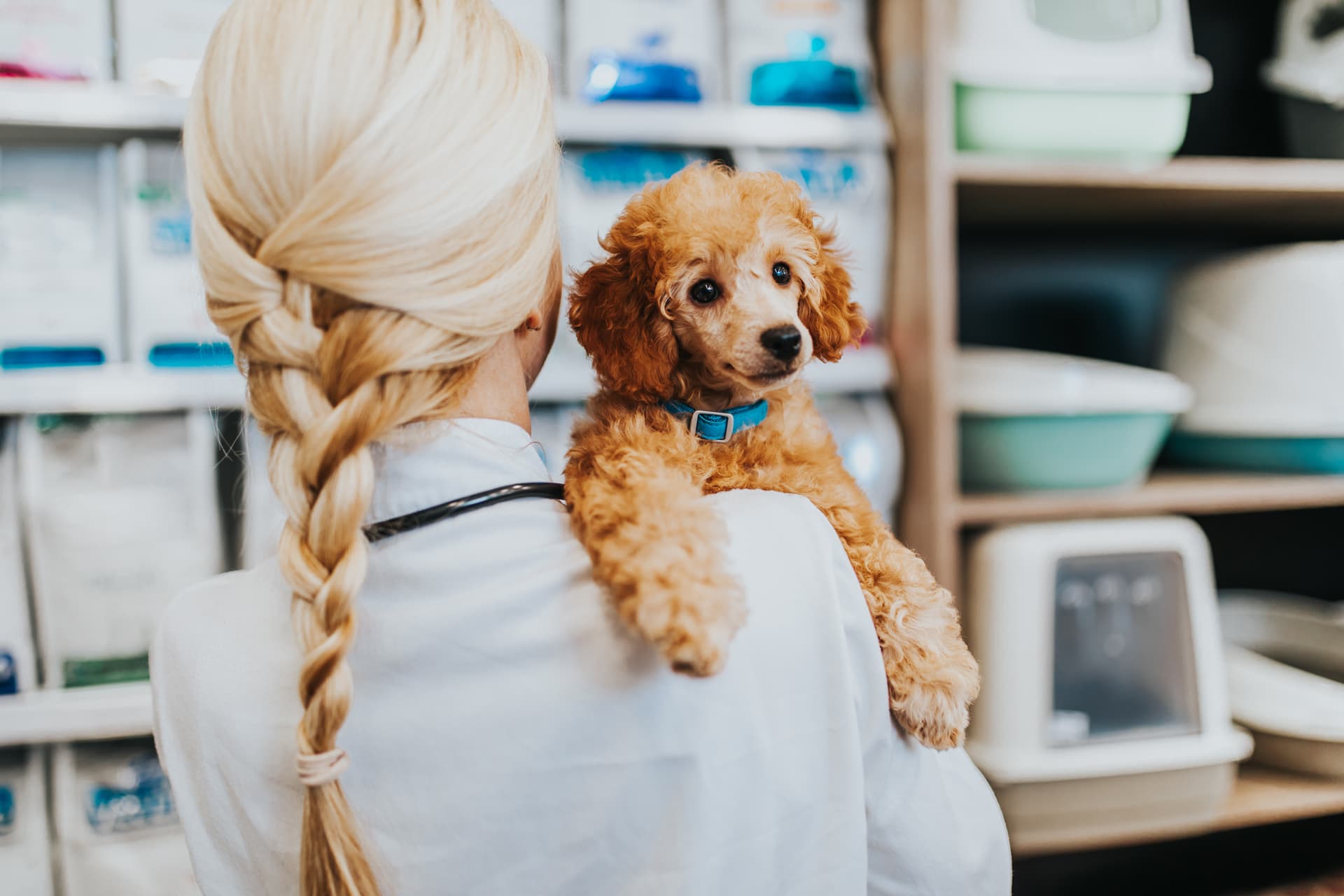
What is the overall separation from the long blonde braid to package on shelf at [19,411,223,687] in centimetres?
76

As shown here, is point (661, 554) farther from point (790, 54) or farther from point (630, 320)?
point (790, 54)

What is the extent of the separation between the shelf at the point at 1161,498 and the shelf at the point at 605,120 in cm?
58

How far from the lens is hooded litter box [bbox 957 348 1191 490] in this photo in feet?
4.15

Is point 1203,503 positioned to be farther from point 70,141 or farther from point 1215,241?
point 70,141

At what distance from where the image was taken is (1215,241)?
1.78 metres

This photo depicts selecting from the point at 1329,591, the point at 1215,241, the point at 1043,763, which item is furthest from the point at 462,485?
the point at 1329,591

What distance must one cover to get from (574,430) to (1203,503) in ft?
3.70

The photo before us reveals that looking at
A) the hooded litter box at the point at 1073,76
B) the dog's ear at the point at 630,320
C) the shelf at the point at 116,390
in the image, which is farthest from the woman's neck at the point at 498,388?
the hooded litter box at the point at 1073,76

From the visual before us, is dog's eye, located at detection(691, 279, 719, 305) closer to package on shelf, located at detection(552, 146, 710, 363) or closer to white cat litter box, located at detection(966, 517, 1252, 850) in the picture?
package on shelf, located at detection(552, 146, 710, 363)

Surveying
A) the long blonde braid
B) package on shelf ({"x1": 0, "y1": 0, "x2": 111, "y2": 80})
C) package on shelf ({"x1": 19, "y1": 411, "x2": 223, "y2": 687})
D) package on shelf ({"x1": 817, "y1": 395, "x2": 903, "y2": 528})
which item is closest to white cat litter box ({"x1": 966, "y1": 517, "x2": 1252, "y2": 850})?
package on shelf ({"x1": 817, "y1": 395, "x2": 903, "y2": 528})

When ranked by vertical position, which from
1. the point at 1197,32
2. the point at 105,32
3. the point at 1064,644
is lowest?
the point at 1064,644

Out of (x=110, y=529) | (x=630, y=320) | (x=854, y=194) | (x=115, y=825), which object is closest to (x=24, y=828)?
(x=115, y=825)

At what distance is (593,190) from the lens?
1.22 metres

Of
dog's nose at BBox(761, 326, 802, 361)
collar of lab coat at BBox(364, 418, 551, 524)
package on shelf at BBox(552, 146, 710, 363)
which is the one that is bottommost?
collar of lab coat at BBox(364, 418, 551, 524)
